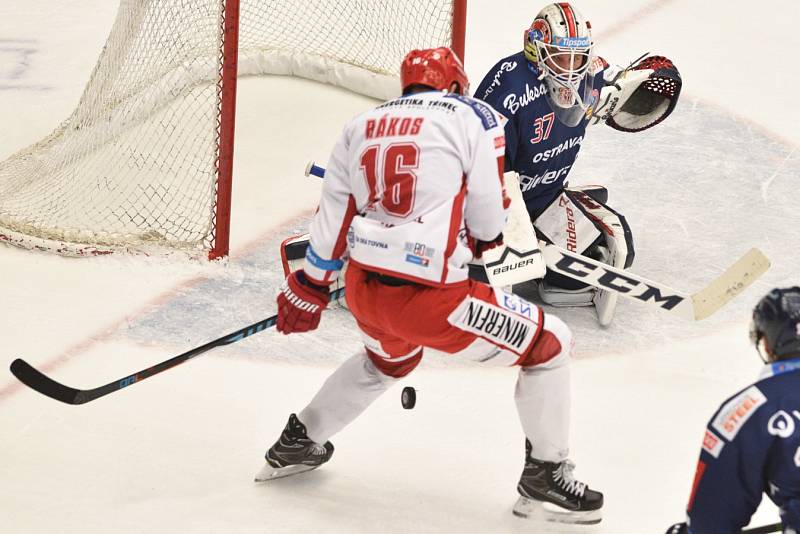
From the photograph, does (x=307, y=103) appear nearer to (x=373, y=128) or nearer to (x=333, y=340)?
(x=333, y=340)

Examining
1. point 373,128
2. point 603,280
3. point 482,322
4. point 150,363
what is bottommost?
point 150,363

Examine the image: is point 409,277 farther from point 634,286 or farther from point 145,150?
point 145,150

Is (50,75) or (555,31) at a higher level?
(555,31)

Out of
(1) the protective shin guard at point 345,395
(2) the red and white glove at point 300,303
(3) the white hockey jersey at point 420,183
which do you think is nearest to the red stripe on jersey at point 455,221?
(3) the white hockey jersey at point 420,183

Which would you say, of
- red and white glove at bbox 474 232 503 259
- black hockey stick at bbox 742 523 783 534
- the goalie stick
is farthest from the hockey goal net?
black hockey stick at bbox 742 523 783 534

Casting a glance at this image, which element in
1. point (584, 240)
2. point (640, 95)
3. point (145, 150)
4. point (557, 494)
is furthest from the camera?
point (145, 150)

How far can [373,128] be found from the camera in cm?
251

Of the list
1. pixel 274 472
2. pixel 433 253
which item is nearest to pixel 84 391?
pixel 274 472

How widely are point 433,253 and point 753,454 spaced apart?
82 cm

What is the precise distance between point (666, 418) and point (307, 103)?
2359 millimetres

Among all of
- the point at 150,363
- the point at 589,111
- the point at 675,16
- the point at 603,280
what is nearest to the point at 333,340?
the point at 150,363

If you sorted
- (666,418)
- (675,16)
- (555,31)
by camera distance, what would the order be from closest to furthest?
(666,418) → (555,31) → (675,16)

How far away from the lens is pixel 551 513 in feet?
9.42

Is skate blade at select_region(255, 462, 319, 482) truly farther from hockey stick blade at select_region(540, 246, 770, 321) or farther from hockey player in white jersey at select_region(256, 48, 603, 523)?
hockey stick blade at select_region(540, 246, 770, 321)
